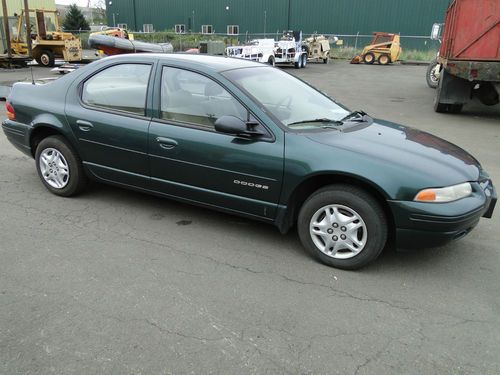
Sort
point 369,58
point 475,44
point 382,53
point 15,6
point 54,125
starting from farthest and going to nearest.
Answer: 1. point 15,6
2. point 369,58
3. point 382,53
4. point 475,44
5. point 54,125

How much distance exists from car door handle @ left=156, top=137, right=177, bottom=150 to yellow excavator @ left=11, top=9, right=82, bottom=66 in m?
21.9

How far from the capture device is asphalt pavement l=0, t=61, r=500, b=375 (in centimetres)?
252

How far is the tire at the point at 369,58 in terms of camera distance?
96.9 ft

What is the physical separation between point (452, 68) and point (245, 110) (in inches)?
307

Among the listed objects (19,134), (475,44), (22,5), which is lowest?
(19,134)

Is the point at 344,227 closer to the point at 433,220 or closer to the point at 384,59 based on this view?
the point at 433,220

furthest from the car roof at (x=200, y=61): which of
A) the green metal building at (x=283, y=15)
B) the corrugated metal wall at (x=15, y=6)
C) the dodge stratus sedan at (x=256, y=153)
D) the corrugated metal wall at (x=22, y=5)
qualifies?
the green metal building at (x=283, y=15)

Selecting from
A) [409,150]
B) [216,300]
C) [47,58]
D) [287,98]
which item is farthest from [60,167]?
[47,58]

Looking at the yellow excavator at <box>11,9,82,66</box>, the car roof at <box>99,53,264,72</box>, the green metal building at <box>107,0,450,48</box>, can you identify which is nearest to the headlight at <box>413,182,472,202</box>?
the car roof at <box>99,53,264,72</box>

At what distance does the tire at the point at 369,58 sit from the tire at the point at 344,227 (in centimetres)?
2836

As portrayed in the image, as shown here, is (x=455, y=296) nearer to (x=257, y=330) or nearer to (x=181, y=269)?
(x=257, y=330)

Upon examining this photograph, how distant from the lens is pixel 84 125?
443cm

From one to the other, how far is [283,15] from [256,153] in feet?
133

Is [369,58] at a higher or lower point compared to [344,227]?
higher
